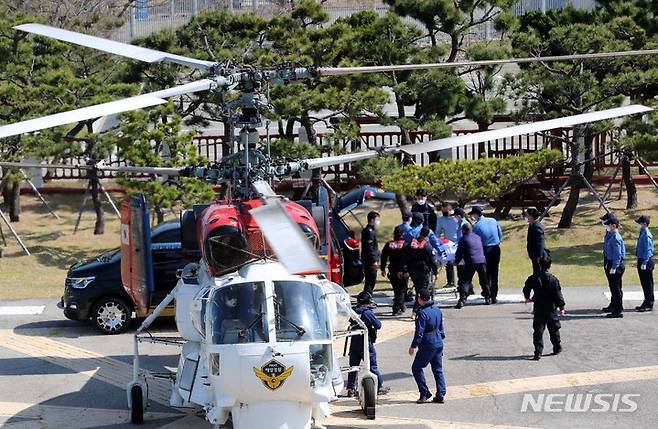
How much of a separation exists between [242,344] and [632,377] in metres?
5.61

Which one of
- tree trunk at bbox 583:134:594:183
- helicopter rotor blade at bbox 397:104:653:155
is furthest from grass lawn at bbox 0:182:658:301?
helicopter rotor blade at bbox 397:104:653:155

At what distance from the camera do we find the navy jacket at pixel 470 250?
1764 centimetres

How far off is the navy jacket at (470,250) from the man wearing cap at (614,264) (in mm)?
1861

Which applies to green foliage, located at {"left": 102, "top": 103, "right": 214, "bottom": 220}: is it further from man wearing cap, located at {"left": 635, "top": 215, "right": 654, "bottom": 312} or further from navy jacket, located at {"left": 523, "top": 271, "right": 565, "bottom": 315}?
navy jacket, located at {"left": 523, "top": 271, "right": 565, "bottom": 315}

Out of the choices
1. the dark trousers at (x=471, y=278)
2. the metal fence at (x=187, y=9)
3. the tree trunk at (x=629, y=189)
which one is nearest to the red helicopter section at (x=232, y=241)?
the dark trousers at (x=471, y=278)

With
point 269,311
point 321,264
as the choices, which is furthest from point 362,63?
point 321,264

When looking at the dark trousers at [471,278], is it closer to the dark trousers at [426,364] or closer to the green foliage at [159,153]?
the dark trousers at [426,364]

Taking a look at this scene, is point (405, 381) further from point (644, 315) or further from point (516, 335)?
point (644, 315)

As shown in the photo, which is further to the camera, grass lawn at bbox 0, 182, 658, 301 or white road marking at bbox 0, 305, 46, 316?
grass lawn at bbox 0, 182, 658, 301

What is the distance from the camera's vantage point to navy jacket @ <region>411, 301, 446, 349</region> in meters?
12.9

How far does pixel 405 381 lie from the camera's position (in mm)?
14203

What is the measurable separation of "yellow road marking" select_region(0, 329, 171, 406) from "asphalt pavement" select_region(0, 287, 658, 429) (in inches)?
0.6

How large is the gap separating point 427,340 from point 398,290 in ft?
15.2

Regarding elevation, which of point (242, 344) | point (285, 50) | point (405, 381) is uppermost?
point (285, 50)
